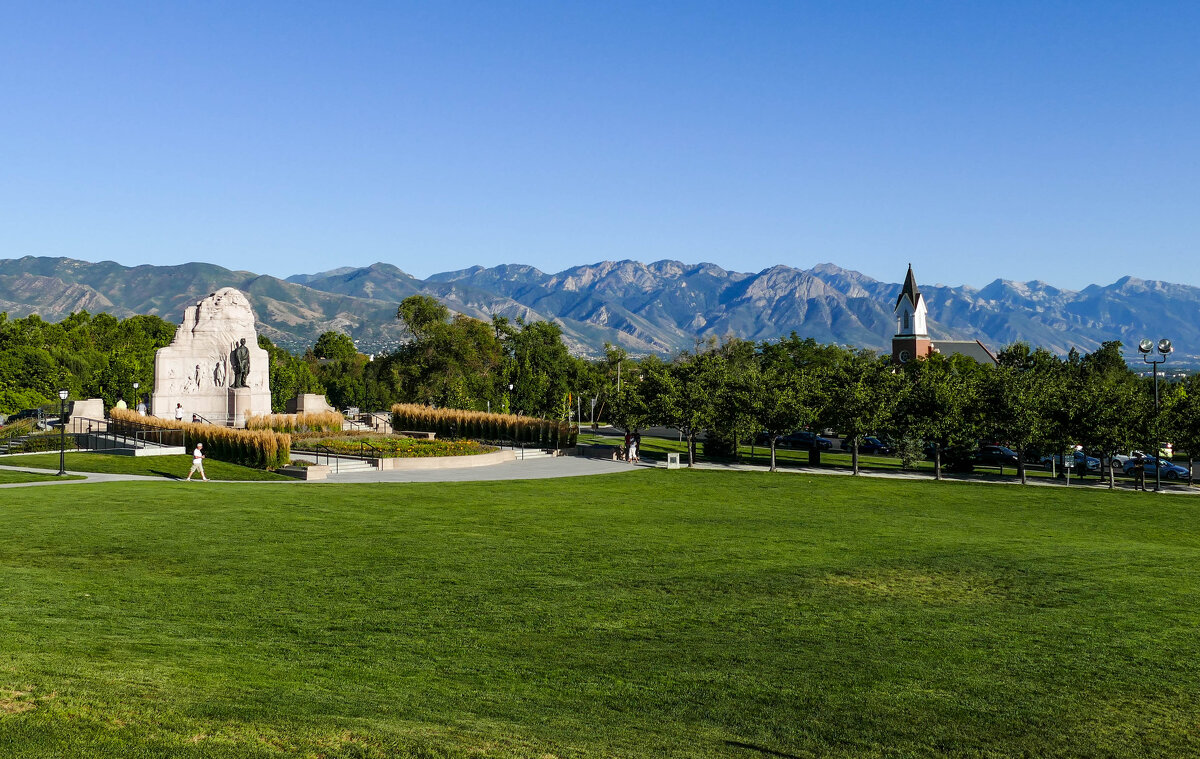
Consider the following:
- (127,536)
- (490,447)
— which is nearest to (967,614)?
(127,536)

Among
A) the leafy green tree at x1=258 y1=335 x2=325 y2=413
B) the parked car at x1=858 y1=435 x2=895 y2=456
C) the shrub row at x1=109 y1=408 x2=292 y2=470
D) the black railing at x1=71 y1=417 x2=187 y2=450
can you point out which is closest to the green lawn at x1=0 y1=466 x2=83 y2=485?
the shrub row at x1=109 y1=408 x2=292 y2=470

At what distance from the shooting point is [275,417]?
169ft

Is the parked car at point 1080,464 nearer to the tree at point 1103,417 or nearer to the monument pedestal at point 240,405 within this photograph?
the tree at point 1103,417

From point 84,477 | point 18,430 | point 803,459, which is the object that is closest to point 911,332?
point 803,459

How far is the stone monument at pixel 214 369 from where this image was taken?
56.0m

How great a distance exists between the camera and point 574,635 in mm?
14883

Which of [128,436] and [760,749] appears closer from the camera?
[760,749]

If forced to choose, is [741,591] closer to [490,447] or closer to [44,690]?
[44,690]

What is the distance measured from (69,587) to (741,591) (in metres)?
12.6

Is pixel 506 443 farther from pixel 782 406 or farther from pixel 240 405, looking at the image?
pixel 782 406

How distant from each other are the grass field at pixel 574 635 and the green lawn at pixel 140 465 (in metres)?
9.44

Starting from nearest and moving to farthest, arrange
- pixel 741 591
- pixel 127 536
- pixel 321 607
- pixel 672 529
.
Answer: pixel 321 607, pixel 741 591, pixel 127 536, pixel 672 529

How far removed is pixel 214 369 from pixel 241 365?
2684 millimetres

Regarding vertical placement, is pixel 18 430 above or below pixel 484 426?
below
